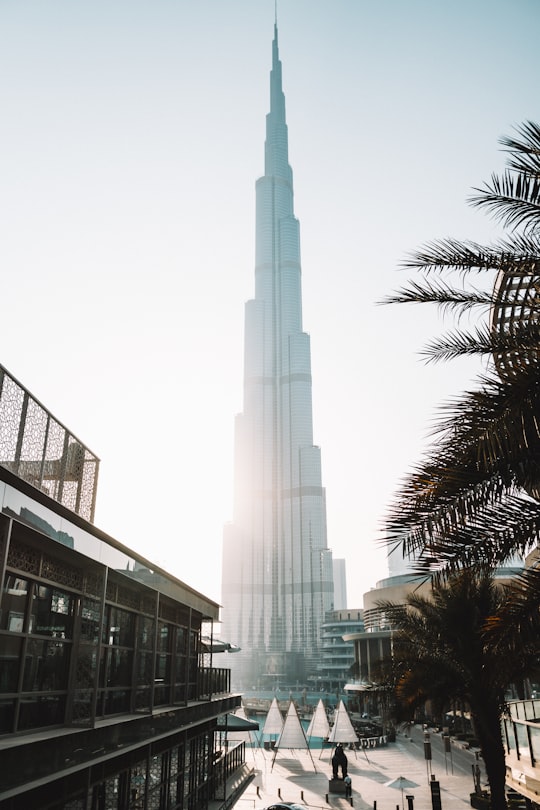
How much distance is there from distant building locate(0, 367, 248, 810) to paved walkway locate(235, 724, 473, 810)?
41.8ft

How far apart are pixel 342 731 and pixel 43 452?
32.3 m

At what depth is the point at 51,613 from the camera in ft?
29.6

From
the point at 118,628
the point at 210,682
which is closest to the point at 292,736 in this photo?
the point at 210,682

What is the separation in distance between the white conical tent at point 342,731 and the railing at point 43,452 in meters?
28.8

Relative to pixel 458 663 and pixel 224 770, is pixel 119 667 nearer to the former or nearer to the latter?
pixel 458 663

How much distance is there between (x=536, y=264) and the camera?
795 centimetres

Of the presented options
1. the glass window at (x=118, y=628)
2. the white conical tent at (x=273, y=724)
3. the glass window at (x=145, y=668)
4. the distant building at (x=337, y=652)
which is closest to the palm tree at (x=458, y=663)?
the glass window at (x=145, y=668)

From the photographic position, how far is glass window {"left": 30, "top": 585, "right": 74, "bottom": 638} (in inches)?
338

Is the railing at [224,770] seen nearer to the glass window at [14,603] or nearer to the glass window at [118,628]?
the glass window at [118,628]

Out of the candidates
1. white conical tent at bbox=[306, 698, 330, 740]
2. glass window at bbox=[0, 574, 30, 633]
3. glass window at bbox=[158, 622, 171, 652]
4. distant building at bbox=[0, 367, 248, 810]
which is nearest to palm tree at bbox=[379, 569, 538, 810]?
glass window at bbox=[158, 622, 171, 652]

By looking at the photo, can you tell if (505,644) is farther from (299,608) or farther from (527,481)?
(299,608)

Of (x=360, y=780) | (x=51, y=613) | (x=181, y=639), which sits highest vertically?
(x=51, y=613)

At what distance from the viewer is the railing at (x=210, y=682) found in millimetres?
19981

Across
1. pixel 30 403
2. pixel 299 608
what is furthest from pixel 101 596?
pixel 299 608
